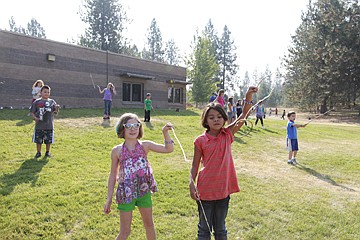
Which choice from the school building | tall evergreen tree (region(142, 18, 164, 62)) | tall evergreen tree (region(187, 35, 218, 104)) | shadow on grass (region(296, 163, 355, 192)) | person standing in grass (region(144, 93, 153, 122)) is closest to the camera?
shadow on grass (region(296, 163, 355, 192))

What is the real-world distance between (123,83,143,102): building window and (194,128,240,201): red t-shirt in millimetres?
19449

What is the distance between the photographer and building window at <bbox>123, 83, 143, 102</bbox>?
21766mm

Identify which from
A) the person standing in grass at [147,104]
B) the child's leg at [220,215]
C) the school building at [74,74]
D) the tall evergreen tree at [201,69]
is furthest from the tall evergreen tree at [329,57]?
the child's leg at [220,215]

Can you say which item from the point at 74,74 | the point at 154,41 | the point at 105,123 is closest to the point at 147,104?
the point at 105,123

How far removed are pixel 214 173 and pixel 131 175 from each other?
84 cm

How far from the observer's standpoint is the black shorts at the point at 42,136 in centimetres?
660

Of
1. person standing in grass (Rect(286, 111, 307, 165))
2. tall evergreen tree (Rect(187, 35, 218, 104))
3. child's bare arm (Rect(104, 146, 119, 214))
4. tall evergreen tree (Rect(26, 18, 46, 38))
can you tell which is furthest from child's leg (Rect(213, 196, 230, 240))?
tall evergreen tree (Rect(26, 18, 46, 38))

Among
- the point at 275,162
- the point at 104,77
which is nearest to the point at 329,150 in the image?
the point at 275,162

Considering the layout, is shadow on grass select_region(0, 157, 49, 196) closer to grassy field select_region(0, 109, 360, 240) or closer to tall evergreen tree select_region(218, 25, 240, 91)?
grassy field select_region(0, 109, 360, 240)

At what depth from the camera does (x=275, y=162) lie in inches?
338

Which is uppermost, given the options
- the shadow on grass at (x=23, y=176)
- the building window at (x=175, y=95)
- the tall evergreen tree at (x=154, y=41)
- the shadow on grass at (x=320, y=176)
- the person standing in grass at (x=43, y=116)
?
the tall evergreen tree at (x=154, y=41)

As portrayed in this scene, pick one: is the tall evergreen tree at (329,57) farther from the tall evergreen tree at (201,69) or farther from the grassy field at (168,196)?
the grassy field at (168,196)

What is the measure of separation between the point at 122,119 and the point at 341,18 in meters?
41.5

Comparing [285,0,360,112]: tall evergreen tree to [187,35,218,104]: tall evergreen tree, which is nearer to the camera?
[285,0,360,112]: tall evergreen tree
